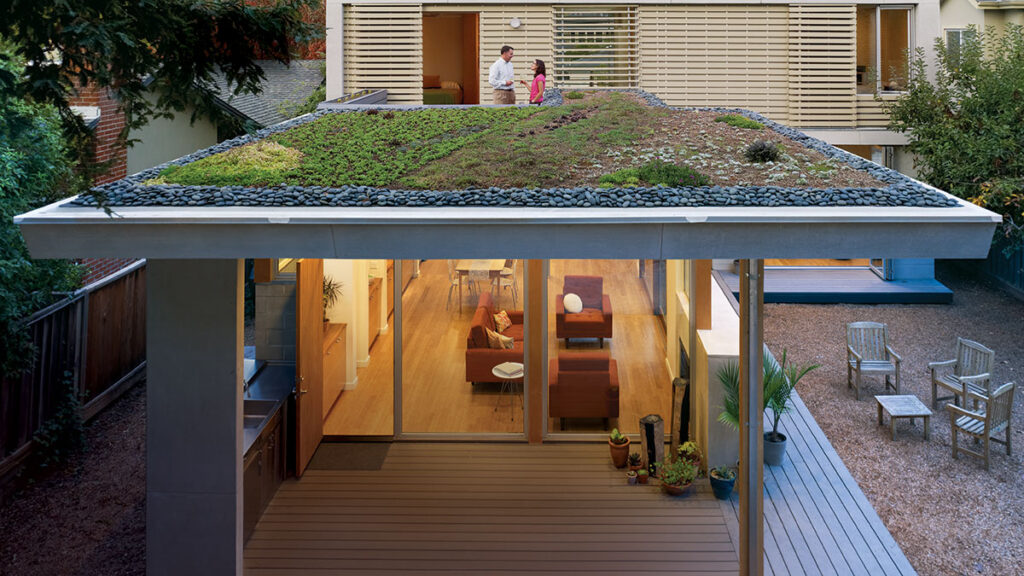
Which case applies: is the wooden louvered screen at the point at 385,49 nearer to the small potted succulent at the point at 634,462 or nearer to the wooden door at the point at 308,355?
the wooden door at the point at 308,355

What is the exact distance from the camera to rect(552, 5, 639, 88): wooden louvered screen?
19.1m

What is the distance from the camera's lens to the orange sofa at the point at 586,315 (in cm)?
1040

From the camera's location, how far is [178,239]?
559 cm

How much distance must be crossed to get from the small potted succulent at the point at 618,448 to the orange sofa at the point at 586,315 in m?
1.20

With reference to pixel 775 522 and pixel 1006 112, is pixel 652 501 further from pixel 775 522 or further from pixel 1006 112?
pixel 1006 112

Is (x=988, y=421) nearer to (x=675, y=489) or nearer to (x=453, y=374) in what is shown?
(x=675, y=489)

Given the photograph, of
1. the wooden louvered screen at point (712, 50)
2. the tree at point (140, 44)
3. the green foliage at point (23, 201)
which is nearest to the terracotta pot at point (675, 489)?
the tree at point (140, 44)

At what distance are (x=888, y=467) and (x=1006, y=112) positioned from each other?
370 inches

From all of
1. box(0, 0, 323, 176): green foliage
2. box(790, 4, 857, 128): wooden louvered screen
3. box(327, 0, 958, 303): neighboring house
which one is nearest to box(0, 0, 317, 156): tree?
box(0, 0, 323, 176): green foliage

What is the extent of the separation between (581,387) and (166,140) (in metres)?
12.5

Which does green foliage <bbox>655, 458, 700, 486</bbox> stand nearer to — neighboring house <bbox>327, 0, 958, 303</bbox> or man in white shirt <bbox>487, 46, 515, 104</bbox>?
man in white shirt <bbox>487, 46, 515, 104</bbox>

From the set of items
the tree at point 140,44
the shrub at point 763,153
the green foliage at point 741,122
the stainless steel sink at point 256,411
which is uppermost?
the tree at point 140,44

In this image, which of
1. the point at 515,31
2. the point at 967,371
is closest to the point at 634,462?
the point at 967,371

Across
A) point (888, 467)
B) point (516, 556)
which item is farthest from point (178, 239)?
point (888, 467)
